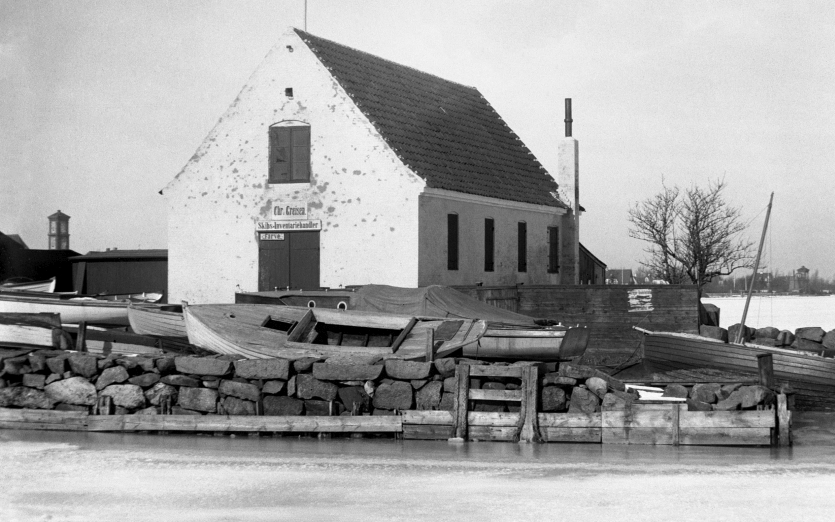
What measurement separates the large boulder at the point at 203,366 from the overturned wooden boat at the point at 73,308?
767cm

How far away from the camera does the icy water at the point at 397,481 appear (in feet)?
45.3

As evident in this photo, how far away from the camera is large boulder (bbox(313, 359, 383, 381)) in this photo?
2073 centimetres

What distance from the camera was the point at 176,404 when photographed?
2172 cm

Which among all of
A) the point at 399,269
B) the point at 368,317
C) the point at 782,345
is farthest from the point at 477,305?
the point at 782,345

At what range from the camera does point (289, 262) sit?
3170 centimetres

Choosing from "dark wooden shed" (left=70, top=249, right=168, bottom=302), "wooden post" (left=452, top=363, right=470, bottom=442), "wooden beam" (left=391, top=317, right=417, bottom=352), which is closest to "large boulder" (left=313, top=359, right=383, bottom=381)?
"wooden post" (left=452, top=363, right=470, bottom=442)

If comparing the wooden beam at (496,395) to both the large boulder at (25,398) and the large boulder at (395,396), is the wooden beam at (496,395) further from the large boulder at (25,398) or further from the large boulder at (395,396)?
the large boulder at (25,398)

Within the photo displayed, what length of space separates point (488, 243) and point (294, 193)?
6.22m

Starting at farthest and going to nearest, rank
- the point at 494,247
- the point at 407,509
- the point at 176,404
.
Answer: the point at 494,247 < the point at 176,404 < the point at 407,509

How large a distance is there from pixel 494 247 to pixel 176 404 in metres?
15.0

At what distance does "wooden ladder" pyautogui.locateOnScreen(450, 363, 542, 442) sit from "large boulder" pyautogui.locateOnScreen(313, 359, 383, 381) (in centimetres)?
154

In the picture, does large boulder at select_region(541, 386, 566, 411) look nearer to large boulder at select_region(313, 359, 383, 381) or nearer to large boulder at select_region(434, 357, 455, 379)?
large boulder at select_region(434, 357, 455, 379)

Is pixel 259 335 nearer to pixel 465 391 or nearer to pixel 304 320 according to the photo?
pixel 304 320

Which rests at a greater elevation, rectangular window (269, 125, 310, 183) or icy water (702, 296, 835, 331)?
rectangular window (269, 125, 310, 183)
